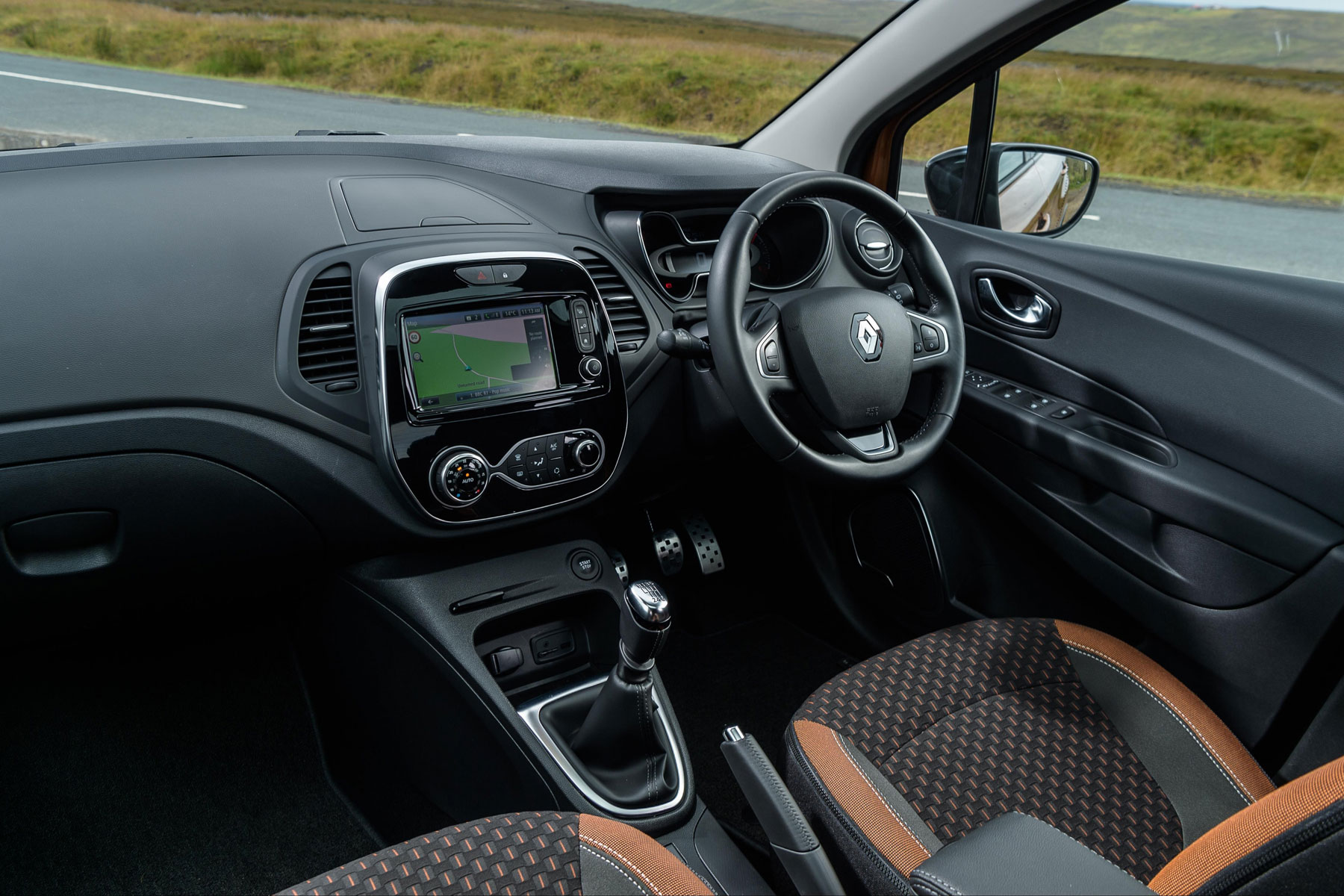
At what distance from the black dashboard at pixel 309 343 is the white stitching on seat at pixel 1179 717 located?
83cm

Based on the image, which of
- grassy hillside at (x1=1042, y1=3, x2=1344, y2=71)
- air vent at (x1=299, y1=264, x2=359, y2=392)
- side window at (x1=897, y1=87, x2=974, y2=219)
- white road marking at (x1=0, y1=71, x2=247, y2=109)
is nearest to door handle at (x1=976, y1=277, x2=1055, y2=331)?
side window at (x1=897, y1=87, x2=974, y2=219)

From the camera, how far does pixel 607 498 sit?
1.74 metres

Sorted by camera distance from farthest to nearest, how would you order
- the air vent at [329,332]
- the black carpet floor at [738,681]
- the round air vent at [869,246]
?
the black carpet floor at [738,681], the round air vent at [869,246], the air vent at [329,332]

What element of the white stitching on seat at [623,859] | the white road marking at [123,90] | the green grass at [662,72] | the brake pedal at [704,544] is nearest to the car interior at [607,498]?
the white stitching on seat at [623,859]

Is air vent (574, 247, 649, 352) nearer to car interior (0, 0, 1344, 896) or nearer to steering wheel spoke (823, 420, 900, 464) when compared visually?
car interior (0, 0, 1344, 896)

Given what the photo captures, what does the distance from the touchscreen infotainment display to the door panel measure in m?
0.91

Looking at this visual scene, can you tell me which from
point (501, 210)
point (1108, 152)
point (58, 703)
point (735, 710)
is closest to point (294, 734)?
point (58, 703)

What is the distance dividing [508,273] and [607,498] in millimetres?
497

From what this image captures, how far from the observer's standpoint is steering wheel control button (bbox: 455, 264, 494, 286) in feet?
4.59

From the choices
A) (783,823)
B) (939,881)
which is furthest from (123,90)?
(939,881)

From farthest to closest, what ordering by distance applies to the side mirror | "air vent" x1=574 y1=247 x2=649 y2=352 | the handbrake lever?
the side mirror < "air vent" x1=574 y1=247 x2=649 y2=352 < the handbrake lever

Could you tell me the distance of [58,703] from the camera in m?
1.83

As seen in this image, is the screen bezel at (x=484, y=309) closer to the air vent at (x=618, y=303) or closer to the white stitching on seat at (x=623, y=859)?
the air vent at (x=618, y=303)

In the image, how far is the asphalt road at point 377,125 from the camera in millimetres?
1537
